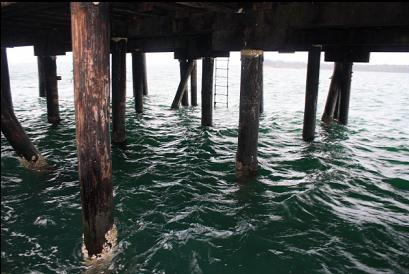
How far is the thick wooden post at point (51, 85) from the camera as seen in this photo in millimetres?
10508

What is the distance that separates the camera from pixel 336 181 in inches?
287

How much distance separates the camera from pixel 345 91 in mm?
11453

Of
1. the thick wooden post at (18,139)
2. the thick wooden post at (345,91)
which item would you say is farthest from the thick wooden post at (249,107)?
the thick wooden post at (345,91)

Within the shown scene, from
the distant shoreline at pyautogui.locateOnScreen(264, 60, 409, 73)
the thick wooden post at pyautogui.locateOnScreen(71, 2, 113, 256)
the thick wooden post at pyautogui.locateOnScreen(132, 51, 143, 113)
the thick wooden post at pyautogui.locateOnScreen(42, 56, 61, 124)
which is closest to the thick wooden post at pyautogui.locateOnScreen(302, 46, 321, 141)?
the thick wooden post at pyautogui.locateOnScreen(132, 51, 143, 113)

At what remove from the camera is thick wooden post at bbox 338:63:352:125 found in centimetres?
1105

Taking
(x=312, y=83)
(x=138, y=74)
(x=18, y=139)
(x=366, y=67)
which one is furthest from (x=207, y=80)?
(x=366, y=67)

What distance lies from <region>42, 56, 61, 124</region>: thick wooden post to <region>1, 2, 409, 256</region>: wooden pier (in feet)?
0.10

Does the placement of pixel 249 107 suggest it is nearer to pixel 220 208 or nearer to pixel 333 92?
pixel 220 208

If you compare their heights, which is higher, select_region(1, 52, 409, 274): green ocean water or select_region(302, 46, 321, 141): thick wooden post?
select_region(302, 46, 321, 141): thick wooden post

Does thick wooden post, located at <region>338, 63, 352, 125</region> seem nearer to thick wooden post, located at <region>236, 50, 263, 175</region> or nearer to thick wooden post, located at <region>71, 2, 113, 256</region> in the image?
thick wooden post, located at <region>236, 50, 263, 175</region>

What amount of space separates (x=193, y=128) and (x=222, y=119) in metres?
2.47

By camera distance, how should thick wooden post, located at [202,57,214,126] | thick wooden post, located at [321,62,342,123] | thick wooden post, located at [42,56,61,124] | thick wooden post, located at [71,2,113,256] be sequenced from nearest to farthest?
thick wooden post, located at [71,2,113,256], thick wooden post, located at [42,56,61,124], thick wooden post, located at [202,57,214,126], thick wooden post, located at [321,62,342,123]

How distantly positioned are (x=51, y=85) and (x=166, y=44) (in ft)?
12.6

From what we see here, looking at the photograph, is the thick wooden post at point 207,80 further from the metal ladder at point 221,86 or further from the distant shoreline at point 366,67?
the distant shoreline at point 366,67
